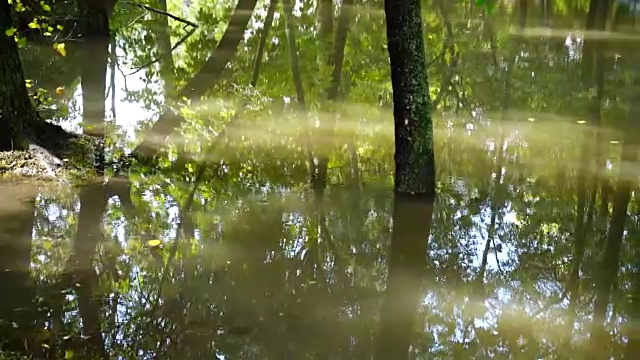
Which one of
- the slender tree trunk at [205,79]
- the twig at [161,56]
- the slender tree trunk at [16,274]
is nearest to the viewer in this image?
the slender tree trunk at [16,274]

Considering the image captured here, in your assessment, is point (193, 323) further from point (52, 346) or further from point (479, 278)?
point (479, 278)

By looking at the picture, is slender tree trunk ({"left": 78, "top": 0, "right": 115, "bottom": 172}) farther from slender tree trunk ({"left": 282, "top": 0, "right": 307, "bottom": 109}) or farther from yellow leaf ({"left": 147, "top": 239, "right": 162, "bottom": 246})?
slender tree trunk ({"left": 282, "top": 0, "right": 307, "bottom": 109})

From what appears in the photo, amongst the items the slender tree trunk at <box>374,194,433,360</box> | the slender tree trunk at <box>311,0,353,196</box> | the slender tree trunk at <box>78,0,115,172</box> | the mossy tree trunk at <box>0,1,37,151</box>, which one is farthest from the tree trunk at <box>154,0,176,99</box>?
the slender tree trunk at <box>374,194,433,360</box>

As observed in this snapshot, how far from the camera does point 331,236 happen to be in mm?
6906

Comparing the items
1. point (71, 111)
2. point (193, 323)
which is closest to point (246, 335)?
point (193, 323)

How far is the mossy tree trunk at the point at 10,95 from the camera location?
25.8 feet

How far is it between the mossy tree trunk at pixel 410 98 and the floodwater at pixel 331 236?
1.18 feet

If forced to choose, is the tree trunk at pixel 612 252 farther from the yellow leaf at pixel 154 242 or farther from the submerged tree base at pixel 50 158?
the submerged tree base at pixel 50 158

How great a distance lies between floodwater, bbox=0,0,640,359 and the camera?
16.8 feet

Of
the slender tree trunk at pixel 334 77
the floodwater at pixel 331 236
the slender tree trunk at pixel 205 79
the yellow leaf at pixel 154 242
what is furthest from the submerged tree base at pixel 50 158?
the slender tree trunk at pixel 334 77

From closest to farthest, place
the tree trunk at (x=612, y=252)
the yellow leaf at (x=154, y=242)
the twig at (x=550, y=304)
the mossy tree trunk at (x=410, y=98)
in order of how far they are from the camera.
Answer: the tree trunk at (x=612, y=252), the twig at (x=550, y=304), the yellow leaf at (x=154, y=242), the mossy tree trunk at (x=410, y=98)

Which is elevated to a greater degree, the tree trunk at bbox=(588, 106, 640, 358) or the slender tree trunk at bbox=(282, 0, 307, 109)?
the slender tree trunk at bbox=(282, 0, 307, 109)

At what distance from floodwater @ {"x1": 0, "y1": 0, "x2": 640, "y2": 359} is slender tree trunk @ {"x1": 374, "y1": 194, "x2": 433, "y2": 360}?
2cm

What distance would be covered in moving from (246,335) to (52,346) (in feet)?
4.26
